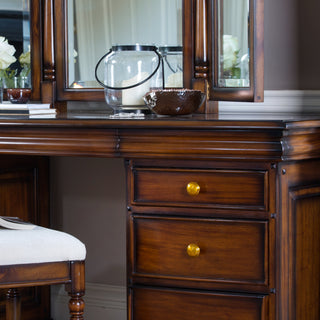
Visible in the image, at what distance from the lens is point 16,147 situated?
5.98 feet

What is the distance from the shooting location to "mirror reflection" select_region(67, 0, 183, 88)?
213 cm

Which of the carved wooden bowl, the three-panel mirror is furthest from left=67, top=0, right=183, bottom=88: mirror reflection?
A: the carved wooden bowl

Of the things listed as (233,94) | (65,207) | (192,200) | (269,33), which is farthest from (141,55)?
(65,207)

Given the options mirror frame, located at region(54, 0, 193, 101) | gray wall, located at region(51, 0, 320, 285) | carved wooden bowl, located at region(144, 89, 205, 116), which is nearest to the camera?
carved wooden bowl, located at region(144, 89, 205, 116)

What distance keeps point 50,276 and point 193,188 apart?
0.43 m

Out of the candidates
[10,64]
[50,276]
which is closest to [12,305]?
[50,276]

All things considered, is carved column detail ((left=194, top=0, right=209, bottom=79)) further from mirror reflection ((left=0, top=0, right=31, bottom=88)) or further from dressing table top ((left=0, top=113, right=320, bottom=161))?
mirror reflection ((left=0, top=0, right=31, bottom=88))

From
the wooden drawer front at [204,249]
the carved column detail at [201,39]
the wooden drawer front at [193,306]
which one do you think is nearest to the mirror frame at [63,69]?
the carved column detail at [201,39]

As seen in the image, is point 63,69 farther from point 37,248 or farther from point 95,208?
point 37,248

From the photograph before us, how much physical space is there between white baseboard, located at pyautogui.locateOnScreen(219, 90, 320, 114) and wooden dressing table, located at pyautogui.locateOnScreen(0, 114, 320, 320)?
0.42m

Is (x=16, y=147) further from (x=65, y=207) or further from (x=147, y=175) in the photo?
(x=65, y=207)

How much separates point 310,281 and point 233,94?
24.2 inches

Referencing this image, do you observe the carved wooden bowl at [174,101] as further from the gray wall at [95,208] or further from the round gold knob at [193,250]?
the gray wall at [95,208]

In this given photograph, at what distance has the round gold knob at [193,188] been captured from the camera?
63.6 inches
